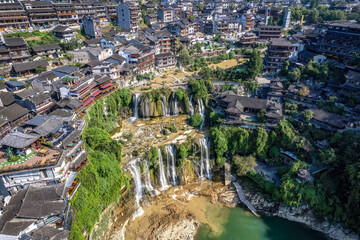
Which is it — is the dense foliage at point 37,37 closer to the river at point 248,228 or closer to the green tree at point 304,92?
the river at point 248,228

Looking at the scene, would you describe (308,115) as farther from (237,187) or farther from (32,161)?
(32,161)

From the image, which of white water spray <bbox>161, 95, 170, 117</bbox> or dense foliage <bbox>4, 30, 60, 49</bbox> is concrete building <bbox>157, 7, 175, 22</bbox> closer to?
dense foliage <bbox>4, 30, 60, 49</bbox>

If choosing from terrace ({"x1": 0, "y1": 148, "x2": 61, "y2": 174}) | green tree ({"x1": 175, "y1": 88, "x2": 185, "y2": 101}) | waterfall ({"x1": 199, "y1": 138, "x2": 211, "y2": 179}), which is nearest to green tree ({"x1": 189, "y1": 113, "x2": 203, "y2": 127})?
waterfall ({"x1": 199, "y1": 138, "x2": 211, "y2": 179})

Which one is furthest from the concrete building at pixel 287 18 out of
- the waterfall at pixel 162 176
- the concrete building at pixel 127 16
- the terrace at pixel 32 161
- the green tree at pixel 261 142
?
the terrace at pixel 32 161

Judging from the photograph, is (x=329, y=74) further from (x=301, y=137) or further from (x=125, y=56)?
(x=125, y=56)

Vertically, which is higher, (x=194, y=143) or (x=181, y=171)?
(x=194, y=143)

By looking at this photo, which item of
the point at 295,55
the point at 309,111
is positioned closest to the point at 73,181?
the point at 309,111
